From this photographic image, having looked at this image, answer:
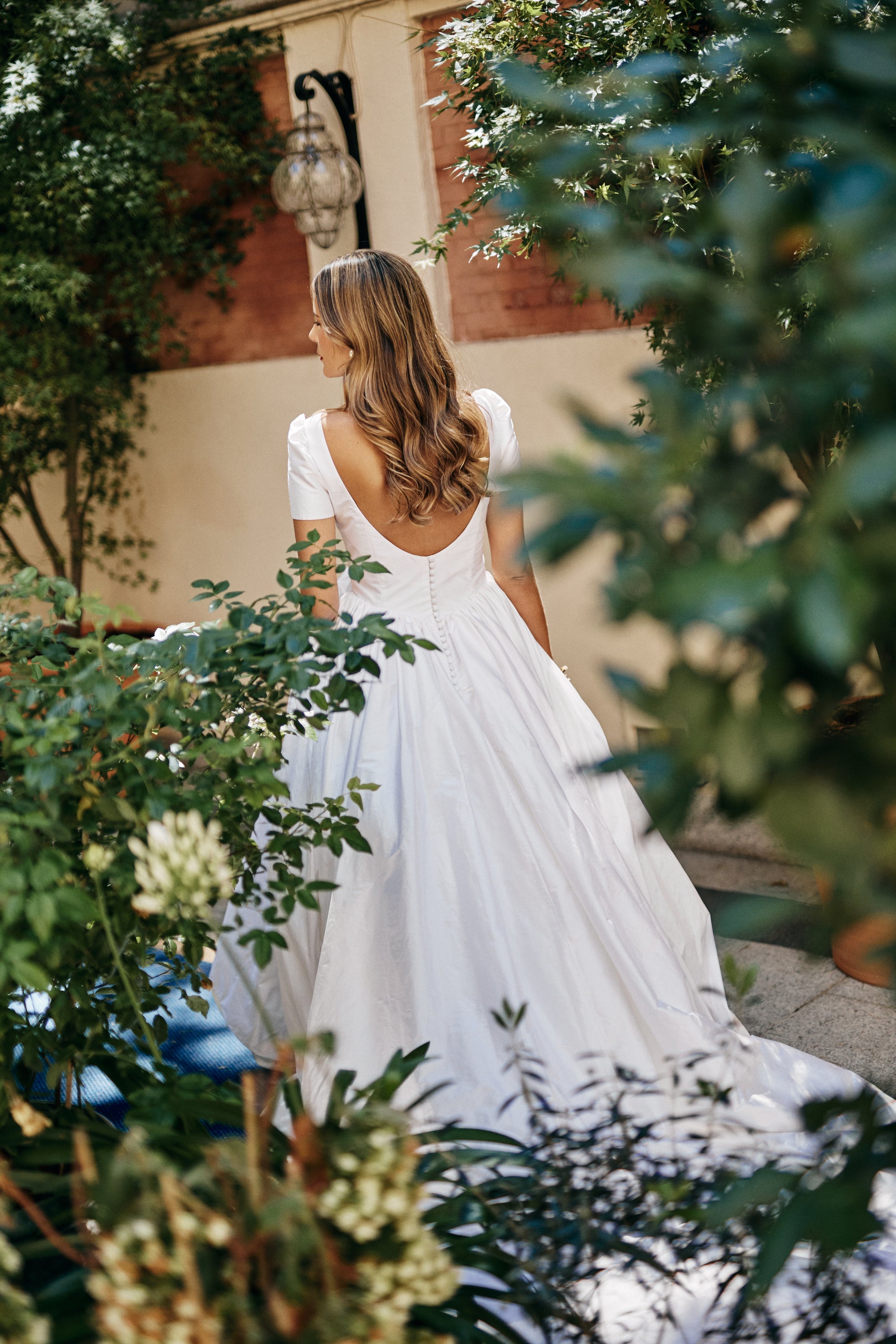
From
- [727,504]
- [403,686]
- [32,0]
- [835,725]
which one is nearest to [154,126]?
[32,0]

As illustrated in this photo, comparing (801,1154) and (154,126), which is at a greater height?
(154,126)

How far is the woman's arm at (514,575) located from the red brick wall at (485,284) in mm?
1839

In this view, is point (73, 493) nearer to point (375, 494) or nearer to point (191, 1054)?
point (375, 494)

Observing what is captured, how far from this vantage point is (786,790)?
56 cm

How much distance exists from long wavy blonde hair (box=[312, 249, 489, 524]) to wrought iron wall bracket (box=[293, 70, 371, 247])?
2.67 m

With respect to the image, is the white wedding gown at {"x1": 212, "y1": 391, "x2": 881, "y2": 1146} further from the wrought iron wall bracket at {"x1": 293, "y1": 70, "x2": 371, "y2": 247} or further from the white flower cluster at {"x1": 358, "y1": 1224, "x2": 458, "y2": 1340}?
the wrought iron wall bracket at {"x1": 293, "y1": 70, "x2": 371, "y2": 247}

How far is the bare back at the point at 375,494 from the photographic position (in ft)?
8.07

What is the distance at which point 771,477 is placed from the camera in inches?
26.1

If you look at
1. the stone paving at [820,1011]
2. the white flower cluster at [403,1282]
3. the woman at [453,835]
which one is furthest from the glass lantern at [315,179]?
the white flower cluster at [403,1282]

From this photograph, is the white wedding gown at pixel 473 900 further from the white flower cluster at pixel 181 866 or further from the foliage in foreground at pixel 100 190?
the foliage in foreground at pixel 100 190

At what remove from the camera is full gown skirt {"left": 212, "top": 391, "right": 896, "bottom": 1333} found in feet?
7.39

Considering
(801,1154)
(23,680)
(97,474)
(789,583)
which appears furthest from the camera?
(97,474)

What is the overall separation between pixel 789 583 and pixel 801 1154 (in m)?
0.68

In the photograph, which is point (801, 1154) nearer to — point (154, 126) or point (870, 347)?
point (870, 347)
